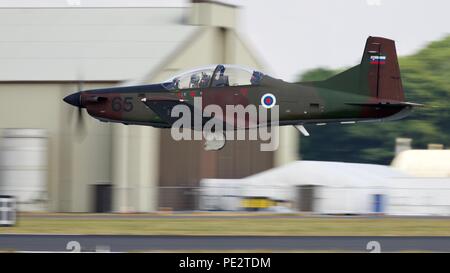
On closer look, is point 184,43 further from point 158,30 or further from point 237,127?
point 237,127

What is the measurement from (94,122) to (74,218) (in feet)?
25.6

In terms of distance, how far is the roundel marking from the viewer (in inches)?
909

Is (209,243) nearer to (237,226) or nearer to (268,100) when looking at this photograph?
(268,100)

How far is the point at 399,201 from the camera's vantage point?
37.7m

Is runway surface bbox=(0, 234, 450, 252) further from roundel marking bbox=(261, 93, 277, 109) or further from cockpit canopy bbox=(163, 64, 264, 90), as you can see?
cockpit canopy bbox=(163, 64, 264, 90)

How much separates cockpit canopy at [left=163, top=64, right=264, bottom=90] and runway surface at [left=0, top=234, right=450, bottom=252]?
3.60 metres

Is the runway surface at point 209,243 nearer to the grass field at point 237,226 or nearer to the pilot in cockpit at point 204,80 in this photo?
the grass field at point 237,226

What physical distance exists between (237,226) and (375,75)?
750cm

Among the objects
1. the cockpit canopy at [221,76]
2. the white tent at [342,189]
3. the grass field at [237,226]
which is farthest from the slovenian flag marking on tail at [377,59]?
the white tent at [342,189]

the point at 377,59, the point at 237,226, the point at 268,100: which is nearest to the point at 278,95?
the point at 268,100

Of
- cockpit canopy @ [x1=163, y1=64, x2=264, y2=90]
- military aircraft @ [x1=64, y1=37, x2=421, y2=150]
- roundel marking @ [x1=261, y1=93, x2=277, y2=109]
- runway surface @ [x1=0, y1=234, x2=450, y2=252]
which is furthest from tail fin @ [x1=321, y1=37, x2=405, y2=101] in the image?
runway surface @ [x1=0, y1=234, x2=450, y2=252]

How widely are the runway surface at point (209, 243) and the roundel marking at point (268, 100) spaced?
122 inches

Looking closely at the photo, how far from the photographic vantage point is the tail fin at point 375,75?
2326 cm

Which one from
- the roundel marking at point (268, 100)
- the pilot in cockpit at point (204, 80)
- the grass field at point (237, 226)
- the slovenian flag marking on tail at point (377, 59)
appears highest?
the slovenian flag marking on tail at point (377, 59)
